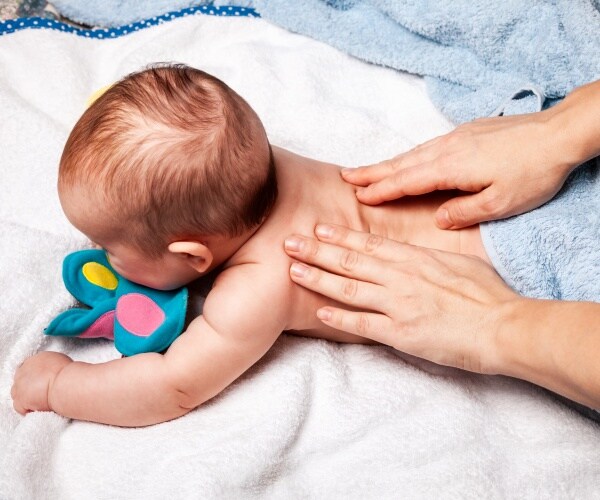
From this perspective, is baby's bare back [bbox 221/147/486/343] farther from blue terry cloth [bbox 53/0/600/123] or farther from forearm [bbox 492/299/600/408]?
blue terry cloth [bbox 53/0/600/123]

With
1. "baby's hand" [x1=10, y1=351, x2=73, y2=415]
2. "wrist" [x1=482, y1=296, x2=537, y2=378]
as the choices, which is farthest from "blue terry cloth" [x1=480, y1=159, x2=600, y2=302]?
"baby's hand" [x1=10, y1=351, x2=73, y2=415]

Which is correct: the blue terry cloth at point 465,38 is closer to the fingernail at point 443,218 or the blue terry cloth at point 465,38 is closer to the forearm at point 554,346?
the fingernail at point 443,218

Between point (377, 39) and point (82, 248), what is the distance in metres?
0.74

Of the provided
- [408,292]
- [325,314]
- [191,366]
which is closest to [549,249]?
[408,292]

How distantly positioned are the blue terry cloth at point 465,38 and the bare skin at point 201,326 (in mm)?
478

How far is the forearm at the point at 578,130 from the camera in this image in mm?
1113

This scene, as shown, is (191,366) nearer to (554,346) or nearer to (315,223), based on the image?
(315,223)

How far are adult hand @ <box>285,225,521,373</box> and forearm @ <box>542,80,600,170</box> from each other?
8.2 inches

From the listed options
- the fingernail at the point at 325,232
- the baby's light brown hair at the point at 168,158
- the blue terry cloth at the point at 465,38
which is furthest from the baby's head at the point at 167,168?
the blue terry cloth at the point at 465,38

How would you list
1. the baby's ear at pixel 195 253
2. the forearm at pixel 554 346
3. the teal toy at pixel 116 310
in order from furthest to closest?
the teal toy at pixel 116 310, the baby's ear at pixel 195 253, the forearm at pixel 554 346

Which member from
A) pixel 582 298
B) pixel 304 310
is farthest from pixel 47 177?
pixel 582 298

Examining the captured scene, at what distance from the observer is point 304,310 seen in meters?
1.15

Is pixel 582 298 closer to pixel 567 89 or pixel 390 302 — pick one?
pixel 390 302

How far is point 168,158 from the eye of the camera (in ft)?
3.22
